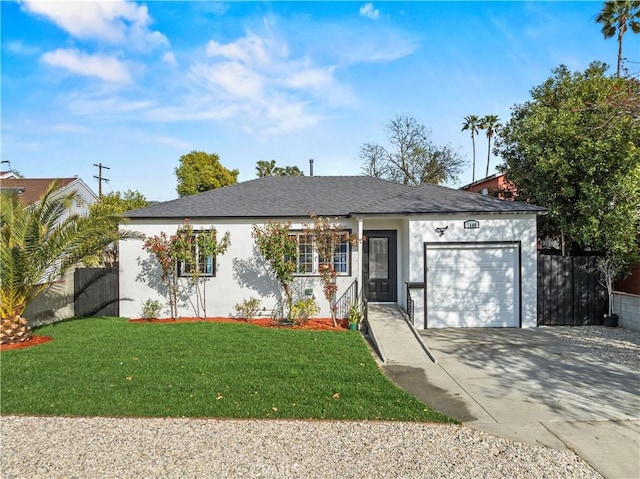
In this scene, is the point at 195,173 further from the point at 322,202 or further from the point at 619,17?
the point at 619,17

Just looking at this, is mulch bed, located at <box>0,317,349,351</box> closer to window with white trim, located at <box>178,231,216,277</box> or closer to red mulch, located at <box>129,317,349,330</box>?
red mulch, located at <box>129,317,349,330</box>

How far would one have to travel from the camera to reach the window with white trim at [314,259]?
38.5 feet

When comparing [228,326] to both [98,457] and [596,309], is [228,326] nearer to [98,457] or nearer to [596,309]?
[98,457]

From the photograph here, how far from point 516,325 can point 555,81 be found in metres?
10.9

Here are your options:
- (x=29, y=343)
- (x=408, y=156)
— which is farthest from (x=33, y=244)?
(x=408, y=156)

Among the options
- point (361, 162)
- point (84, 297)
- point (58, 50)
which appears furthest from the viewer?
point (361, 162)

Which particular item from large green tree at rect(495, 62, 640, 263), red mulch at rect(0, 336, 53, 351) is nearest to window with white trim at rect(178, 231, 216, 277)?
red mulch at rect(0, 336, 53, 351)

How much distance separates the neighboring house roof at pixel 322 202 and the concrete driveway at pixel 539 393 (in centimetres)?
380

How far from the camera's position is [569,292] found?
11.3 m

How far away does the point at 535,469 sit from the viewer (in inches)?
149

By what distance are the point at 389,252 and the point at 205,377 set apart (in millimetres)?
7184

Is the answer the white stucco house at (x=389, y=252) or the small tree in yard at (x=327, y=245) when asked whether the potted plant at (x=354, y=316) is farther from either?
the white stucco house at (x=389, y=252)

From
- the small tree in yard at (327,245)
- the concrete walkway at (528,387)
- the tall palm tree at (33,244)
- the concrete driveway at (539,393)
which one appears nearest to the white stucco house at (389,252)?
the small tree in yard at (327,245)

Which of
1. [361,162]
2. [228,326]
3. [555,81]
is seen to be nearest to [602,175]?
[555,81]
